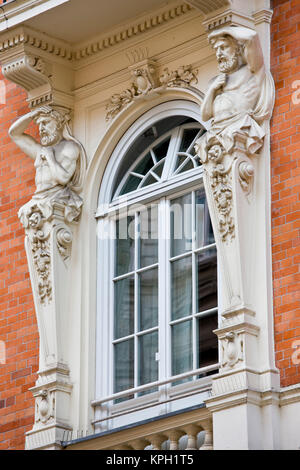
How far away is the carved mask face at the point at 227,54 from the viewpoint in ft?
44.6

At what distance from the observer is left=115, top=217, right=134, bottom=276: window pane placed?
1462 cm

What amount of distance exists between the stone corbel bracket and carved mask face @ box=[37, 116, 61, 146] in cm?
19

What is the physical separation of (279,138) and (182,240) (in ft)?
4.52

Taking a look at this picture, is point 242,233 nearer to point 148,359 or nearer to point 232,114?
point 232,114

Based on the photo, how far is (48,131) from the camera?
1494 cm

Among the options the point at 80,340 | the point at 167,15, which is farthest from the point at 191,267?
the point at 167,15

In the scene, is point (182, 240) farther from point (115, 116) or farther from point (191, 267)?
point (115, 116)

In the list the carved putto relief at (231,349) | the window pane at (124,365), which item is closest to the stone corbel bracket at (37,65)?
the window pane at (124,365)

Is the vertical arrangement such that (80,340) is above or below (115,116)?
below

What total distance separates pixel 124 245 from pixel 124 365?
1.09 meters

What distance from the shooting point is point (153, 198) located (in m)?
14.5

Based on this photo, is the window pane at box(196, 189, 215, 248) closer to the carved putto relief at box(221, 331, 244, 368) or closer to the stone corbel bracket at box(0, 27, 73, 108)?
the carved putto relief at box(221, 331, 244, 368)

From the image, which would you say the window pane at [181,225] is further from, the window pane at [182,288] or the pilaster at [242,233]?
the pilaster at [242,233]

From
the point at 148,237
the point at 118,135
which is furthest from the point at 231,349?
the point at 118,135
